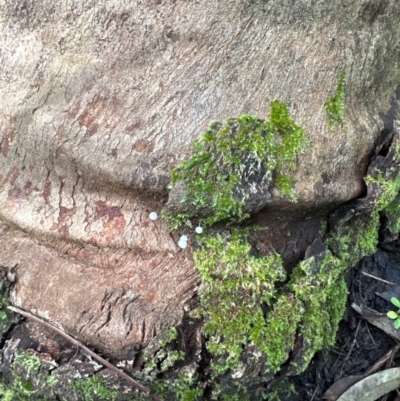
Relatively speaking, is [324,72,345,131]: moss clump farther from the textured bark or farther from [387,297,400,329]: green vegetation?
[387,297,400,329]: green vegetation

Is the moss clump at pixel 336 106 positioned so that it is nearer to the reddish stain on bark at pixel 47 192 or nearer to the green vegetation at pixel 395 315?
the green vegetation at pixel 395 315

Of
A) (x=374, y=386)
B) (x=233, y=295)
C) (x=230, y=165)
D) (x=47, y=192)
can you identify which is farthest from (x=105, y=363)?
(x=374, y=386)

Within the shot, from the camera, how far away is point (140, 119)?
4.82 ft

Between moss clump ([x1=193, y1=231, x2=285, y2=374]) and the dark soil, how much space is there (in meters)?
0.43

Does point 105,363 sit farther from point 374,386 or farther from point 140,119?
point 374,386

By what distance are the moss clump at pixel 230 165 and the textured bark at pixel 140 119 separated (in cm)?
5

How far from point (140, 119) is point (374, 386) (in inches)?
50.1

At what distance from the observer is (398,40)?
1.71 m

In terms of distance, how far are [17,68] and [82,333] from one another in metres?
0.92

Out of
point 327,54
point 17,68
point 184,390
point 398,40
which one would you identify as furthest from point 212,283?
point 398,40

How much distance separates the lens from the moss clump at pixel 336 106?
1.54 m

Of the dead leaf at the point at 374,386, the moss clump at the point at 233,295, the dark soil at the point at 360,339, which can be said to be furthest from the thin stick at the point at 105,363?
the dead leaf at the point at 374,386

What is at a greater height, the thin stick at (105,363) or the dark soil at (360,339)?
the thin stick at (105,363)

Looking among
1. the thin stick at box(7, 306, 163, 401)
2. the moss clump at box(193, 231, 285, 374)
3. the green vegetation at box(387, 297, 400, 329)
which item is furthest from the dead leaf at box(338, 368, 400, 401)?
the thin stick at box(7, 306, 163, 401)
